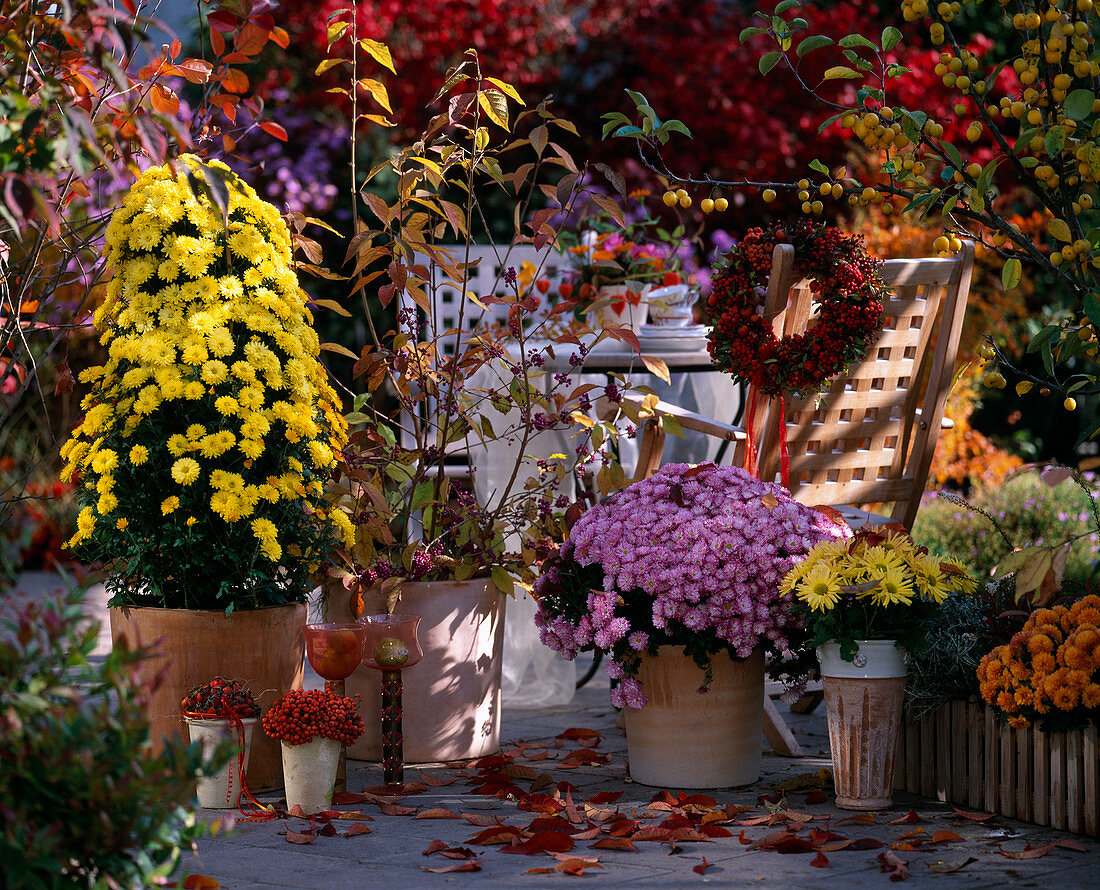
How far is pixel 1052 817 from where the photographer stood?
2.42 metres

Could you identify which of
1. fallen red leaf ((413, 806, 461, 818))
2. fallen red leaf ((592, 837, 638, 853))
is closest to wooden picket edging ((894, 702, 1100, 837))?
fallen red leaf ((592, 837, 638, 853))

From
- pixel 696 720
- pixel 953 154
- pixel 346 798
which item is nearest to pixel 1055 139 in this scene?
pixel 953 154

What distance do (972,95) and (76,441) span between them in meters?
2.08

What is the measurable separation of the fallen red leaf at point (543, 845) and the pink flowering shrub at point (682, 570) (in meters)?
0.46

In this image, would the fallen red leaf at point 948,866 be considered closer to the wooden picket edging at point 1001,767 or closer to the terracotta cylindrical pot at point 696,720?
the wooden picket edging at point 1001,767

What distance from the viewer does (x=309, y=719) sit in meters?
2.60

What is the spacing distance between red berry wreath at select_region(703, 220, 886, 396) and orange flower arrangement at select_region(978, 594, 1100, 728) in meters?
0.76

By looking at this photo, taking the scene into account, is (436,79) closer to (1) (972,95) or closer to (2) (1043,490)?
(2) (1043,490)

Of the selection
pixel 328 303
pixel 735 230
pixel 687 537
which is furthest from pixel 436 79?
pixel 687 537

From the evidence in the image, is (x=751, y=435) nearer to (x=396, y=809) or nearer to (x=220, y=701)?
(x=396, y=809)

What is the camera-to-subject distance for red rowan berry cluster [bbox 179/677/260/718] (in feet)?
8.55

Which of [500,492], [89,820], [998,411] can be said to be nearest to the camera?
[89,820]

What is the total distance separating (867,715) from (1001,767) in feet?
0.92

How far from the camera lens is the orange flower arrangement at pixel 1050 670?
2289 millimetres
